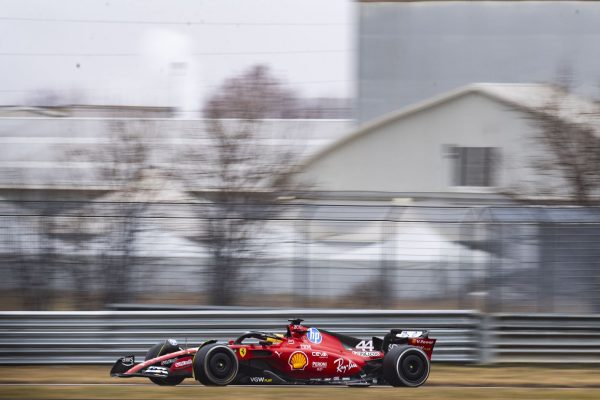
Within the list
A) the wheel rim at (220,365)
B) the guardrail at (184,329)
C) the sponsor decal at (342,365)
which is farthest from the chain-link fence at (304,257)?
the wheel rim at (220,365)

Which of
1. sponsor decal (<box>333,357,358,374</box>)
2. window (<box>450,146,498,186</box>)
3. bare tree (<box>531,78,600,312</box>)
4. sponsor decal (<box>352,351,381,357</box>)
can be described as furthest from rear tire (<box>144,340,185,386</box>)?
window (<box>450,146,498,186</box>)

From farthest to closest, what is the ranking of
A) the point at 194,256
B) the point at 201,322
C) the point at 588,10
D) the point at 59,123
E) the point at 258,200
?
the point at 588,10 < the point at 59,123 < the point at 258,200 < the point at 194,256 < the point at 201,322

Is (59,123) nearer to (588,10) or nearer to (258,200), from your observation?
(258,200)

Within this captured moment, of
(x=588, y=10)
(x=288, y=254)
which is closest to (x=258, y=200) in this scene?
(x=288, y=254)

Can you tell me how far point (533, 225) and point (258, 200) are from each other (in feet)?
15.7

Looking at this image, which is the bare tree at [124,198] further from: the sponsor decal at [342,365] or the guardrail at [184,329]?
the sponsor decal at [342,365]

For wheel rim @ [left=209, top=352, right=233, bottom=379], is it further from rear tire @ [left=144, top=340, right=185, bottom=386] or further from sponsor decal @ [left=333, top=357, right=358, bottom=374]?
sponsor decal @ [left=333, top=357, right=358, bottom=374]

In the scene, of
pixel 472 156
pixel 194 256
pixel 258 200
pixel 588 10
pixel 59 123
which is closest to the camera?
pixel 194 256

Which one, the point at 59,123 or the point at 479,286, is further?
the point at 59,123

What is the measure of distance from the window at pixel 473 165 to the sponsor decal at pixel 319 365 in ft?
51.1

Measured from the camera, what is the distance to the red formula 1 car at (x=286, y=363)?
30.1ft

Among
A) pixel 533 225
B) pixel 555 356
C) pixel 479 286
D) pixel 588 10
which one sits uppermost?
pixel 588 10

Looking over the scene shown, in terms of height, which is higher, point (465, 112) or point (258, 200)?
point (465, 112)

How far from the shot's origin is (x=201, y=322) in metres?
12.2
